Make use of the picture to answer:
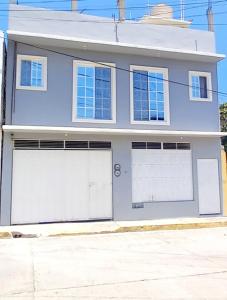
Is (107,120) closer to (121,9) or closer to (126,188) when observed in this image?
(126,188)

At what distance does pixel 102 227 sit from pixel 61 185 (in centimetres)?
225

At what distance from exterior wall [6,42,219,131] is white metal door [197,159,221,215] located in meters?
1.56

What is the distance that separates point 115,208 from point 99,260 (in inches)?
218

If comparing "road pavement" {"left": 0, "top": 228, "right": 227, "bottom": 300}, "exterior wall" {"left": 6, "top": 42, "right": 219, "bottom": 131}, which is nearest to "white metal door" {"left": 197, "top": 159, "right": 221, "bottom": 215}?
"exterior wall" {"left": 6, "top": 42, "right": 219, "bottom": 131}

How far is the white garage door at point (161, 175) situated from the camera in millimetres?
14110

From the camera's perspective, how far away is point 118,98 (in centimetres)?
1415

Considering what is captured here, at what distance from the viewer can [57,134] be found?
13.2 m

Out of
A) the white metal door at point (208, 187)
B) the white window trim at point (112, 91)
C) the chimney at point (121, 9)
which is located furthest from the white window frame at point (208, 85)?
the chimney at point (121, 9)

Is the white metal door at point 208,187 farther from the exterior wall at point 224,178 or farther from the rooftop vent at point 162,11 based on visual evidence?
the rooftop vent at point 162,11

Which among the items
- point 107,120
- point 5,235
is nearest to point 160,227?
point 107,120

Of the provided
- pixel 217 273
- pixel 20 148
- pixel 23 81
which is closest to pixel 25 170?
pixel 20 148

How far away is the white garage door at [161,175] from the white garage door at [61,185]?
1.17 m

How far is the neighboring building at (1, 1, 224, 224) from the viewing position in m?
12.9

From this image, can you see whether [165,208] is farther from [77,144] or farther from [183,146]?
[77,144]
